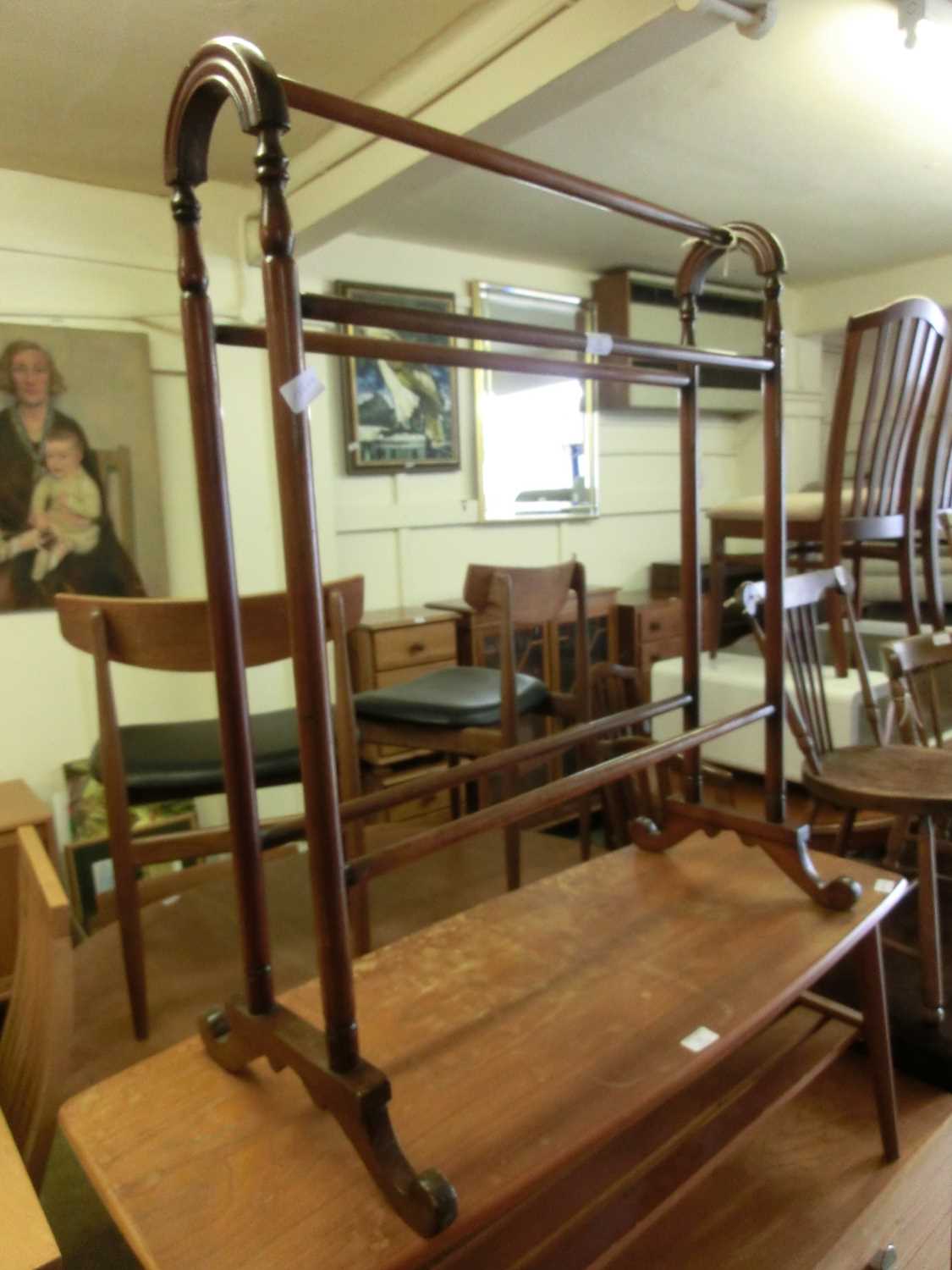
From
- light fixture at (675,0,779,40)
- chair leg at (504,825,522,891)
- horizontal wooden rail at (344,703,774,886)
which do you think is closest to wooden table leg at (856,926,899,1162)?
horizontal wooden rail at (344,703,774,886)

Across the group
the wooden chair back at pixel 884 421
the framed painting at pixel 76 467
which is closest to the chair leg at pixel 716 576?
the wooden chair back at pixel 884 421

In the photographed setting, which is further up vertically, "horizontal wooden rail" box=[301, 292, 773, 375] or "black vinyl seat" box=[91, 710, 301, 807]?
"horizontal wooden rail" box=[301, 292, 773, 375]

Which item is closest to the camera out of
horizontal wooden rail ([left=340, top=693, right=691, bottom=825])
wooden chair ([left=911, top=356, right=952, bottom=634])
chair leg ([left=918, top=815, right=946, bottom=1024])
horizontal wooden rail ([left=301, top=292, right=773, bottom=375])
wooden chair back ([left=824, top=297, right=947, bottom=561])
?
horizontal wooden rail ([left=301, top=292, right=773, bottom=375])

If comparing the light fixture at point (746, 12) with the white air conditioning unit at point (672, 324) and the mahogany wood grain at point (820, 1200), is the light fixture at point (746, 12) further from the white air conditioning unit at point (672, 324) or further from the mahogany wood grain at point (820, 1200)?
the white air conditioning unit at point (672, 324)

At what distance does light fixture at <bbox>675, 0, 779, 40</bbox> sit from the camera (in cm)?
155

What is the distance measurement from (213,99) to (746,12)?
1.32m

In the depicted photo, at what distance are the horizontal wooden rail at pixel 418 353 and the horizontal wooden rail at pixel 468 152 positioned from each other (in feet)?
0.60

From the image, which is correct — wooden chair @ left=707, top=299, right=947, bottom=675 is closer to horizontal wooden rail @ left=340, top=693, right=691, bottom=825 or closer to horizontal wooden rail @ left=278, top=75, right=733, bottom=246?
horizontal wooden rail @ left=278, top=75, right=733, bottom=246

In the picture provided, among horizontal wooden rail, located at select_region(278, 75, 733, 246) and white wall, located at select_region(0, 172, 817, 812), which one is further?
white wall, located at select_region(0, 172, 817, 812)

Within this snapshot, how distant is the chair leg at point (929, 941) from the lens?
1.61 metres

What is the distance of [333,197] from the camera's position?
258 cm

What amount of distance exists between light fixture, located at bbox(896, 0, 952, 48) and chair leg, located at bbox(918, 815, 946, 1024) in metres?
1.81

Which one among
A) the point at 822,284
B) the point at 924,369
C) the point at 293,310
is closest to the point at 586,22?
the point at 924,369

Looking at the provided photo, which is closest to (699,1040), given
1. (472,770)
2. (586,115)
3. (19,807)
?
(472,770)
